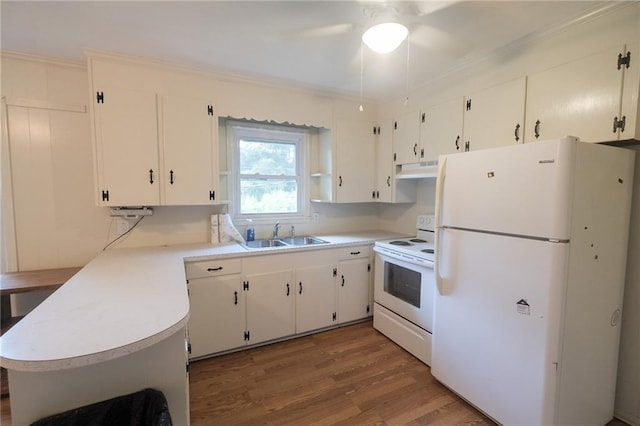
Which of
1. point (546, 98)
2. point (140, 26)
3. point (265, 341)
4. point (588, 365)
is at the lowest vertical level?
point (265, 341)

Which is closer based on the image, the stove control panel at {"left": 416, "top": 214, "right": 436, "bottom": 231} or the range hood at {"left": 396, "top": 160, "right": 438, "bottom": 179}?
the range hood at {"left": 396, "top": 160, "right": 438, "bottom": 179}

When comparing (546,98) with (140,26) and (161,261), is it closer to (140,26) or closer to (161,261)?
(140,26)

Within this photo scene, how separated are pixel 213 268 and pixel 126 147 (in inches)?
46.2

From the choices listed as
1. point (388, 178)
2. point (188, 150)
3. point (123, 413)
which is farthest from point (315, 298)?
point (123, 413)

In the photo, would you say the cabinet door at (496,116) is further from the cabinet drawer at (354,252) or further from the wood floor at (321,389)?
the wood floor at (321,389)

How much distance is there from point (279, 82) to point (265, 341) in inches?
94.6

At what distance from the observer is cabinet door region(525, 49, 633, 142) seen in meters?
1.66

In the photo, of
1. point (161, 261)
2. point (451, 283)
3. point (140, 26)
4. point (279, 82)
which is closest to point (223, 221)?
point (161, 261)

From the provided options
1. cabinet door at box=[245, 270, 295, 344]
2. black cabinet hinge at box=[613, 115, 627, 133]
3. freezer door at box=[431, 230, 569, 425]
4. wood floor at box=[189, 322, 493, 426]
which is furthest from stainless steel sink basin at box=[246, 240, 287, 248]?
black cabinet hinge at box=[613, 115, 627, 133]

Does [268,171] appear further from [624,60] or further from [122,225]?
[624,60]

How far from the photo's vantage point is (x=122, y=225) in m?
2.60

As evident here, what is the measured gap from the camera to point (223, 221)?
2826mm

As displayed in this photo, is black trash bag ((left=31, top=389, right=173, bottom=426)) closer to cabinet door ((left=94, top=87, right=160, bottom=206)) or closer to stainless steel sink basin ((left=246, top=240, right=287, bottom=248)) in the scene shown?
cabinet door ((left=94, top=87, right=160, bottom=206))

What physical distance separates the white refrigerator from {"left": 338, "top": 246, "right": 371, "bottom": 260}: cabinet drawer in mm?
1187
